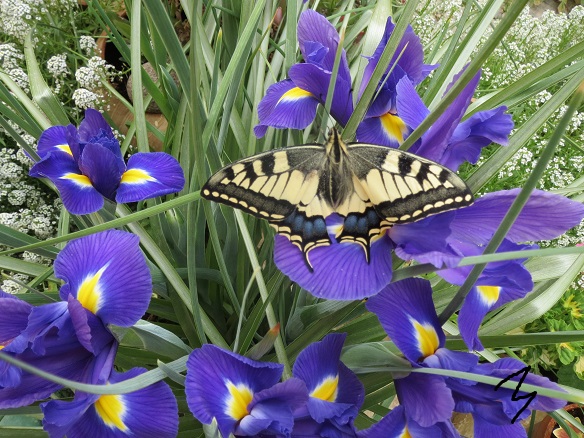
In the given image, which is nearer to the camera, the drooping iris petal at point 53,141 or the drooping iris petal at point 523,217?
the drooping iris petal at point 523,217

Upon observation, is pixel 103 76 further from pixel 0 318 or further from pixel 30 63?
pixel 0 318

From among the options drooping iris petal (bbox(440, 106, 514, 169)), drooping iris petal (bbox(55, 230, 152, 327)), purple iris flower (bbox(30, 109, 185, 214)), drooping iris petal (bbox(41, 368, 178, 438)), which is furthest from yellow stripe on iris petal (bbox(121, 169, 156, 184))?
drooping iris petal (bbox(440, 106, 514, 169))

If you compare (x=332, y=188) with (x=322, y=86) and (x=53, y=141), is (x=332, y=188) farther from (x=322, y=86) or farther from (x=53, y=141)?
(x=53, y=141)

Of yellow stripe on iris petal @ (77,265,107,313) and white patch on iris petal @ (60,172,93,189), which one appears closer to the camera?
yellow stripe on iris petal @ (77,265,107,313)

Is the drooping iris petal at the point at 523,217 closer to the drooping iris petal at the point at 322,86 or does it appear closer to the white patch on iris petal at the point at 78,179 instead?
the drooping iris petal at the point at 322,86

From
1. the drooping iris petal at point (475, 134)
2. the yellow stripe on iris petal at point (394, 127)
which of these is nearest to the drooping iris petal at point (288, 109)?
the yellow stripe on iris petal at point (394, 127)

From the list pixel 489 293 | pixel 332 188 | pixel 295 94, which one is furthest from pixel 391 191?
pixel 295 94

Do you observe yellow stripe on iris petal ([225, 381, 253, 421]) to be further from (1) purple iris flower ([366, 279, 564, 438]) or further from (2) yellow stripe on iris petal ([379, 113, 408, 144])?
(2) yellow stripe on iris petal ([379, 113, 408, 144])
